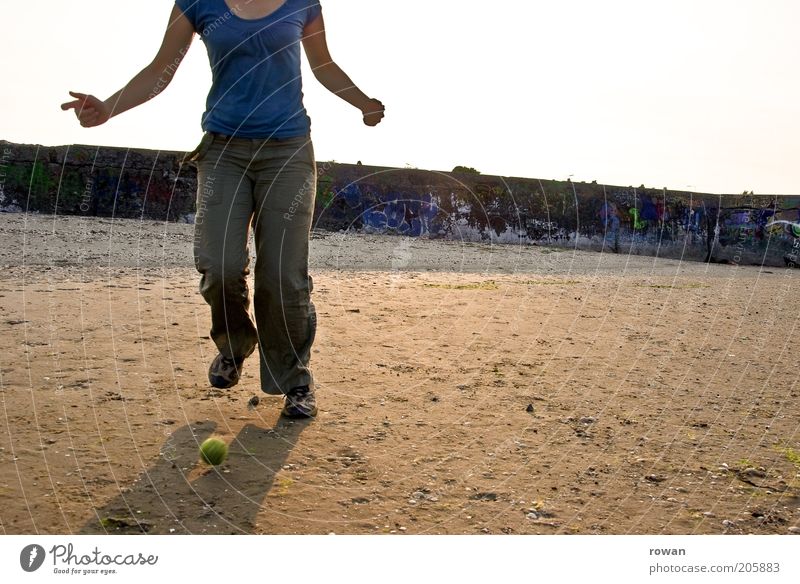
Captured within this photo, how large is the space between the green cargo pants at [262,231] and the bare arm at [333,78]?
1.32ft

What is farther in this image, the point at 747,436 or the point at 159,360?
the point at 159,360

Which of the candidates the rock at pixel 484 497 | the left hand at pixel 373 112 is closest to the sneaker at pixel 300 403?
the rock at pixel 484 497

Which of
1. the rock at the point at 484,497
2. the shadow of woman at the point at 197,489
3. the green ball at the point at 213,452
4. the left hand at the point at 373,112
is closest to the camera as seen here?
the shadow of woman at the point at 197,489

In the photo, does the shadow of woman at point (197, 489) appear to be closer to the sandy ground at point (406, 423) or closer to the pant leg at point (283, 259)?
the sandy ground at point (406, 423)

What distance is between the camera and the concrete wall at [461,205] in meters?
16.5

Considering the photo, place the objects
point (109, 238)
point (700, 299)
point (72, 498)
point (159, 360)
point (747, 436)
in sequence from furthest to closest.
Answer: point (109, 238) → point (700, 299) → point (159, 360) → point (747, 436) → point (72, 498)

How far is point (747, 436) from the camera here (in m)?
3.74

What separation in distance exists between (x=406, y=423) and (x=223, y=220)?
120cm

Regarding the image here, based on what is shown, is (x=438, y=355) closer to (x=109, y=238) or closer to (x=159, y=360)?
(x=159, y=360)

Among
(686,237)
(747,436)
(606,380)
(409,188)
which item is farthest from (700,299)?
(686,237)

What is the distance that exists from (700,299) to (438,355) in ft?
18.4

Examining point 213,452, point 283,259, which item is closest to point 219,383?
point 283,259

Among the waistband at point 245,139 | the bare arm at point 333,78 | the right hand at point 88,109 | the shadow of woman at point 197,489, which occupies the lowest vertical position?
the shadow of woman at point 197,489

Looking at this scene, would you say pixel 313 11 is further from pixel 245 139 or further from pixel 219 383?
pixel 219 383
